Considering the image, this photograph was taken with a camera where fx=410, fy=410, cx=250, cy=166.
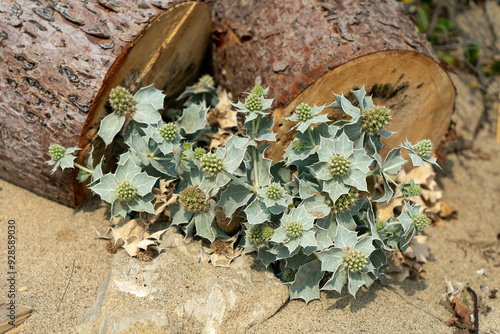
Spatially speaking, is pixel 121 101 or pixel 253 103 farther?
pixel 121 101

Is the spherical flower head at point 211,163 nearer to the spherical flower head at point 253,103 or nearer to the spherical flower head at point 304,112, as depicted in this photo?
the spherical flower head at point 253,103

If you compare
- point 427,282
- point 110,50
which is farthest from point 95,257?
point 427,282

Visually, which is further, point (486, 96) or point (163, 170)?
point (486, 96)

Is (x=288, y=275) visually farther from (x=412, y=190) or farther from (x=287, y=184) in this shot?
(x=412, y=190)

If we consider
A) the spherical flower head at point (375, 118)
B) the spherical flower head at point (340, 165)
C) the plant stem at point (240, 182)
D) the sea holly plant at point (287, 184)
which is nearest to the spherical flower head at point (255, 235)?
the sea holly plant at point (287, 184)

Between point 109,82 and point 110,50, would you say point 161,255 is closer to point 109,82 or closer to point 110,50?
point 109,82

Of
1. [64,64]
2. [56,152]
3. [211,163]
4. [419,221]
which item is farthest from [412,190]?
[64,64]
